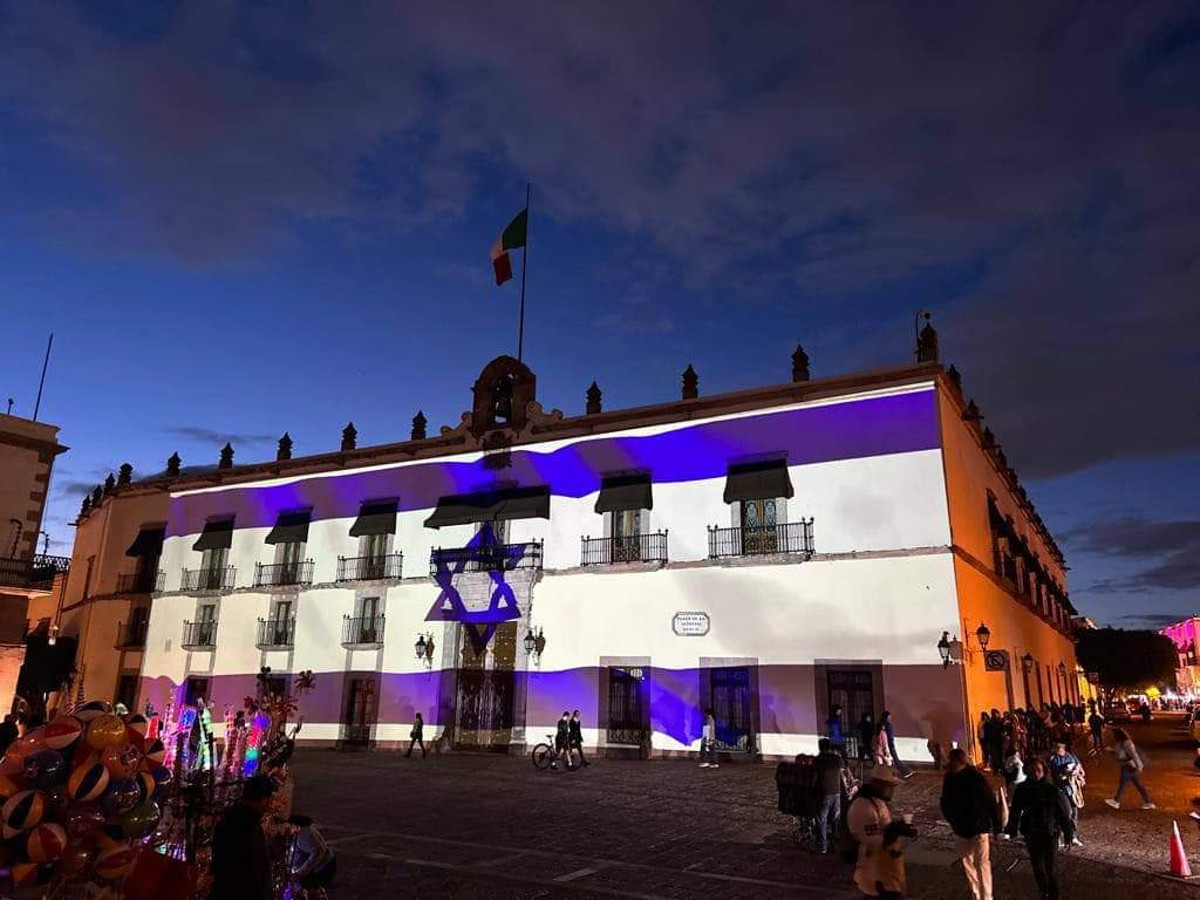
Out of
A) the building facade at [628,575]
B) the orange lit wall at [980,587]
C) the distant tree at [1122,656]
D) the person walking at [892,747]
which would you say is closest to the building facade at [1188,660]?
the distant tree at [1122,656]

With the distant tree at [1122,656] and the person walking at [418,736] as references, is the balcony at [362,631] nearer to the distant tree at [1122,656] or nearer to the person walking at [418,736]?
the person walking at [418,736]

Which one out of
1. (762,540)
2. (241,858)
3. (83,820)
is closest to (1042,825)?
(241,858)

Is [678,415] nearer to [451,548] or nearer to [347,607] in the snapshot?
[451,548]

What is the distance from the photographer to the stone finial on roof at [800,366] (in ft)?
71.6

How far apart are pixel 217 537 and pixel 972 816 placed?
28656 mm

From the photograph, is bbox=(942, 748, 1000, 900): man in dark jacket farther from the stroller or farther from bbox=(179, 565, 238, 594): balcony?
bbox=(179, 565, 238, 594): balcony

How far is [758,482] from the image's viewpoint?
21.0 metres


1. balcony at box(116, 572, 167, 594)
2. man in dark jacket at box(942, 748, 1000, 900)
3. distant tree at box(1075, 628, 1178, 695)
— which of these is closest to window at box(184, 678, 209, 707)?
balcony at box(116, 572, 167, 594)

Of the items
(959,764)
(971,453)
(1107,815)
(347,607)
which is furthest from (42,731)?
(971,453)

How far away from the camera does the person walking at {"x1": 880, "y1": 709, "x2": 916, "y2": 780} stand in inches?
695

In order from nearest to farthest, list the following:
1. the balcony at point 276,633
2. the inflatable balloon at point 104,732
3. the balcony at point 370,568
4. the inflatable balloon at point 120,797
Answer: the inflatable balloon at point 120,797 → the inflatable balloon at point 104,732 → the balcony at point 370,568 → the balcony at point 276,633

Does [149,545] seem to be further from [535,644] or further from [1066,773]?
[1066,773]

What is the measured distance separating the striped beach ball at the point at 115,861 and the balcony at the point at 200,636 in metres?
26.3

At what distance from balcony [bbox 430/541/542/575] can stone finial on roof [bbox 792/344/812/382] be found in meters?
8.73
